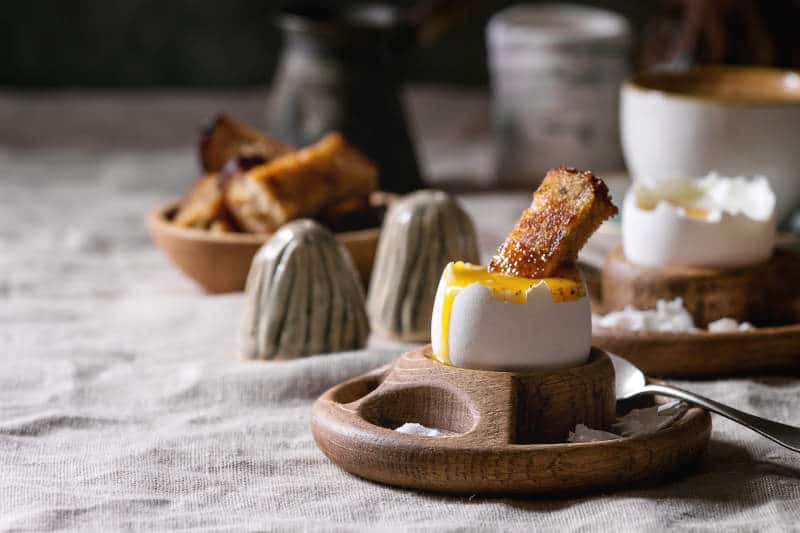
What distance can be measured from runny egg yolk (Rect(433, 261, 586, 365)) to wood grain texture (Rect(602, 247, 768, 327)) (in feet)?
0.61

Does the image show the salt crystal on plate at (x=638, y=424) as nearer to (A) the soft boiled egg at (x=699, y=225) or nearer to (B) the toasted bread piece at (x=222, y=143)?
(A) the soft boiled egg at (x=699, y=225)

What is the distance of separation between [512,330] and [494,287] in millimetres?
23

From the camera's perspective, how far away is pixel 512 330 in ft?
1.86

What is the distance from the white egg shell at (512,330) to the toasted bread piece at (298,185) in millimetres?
359

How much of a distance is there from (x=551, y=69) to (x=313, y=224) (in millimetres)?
645

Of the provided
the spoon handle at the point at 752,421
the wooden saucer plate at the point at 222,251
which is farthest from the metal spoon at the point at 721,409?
the wooden saucer plate at the point at 222,251

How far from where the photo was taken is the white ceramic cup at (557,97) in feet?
4.43

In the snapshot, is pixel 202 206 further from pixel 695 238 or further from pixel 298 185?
pixel 695 238

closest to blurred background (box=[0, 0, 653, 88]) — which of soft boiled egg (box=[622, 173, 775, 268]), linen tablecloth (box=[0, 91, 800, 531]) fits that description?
linen tablecloth (box=[0, 91, 800, 531])

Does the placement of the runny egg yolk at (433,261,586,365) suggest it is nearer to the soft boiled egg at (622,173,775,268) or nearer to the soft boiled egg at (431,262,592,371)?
the soft boiled egg at (431,262,592,371)

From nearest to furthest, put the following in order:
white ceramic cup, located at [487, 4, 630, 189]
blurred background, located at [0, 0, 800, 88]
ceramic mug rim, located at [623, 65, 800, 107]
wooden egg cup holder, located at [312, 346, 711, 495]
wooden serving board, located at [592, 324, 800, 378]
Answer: wooden egg cup holder, located at [312, 346, 711, 495]
wooden serving board, located at [592, 324, 800, 378]
ceramic mug rim, located at [623, 65, 800, 107]
white ceramic cup, located at [487, 4, 630, 189]
blurred background, located at [0, 0, 800, 88]

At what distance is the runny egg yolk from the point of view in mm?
569

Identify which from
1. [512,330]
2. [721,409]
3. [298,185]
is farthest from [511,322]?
[298,185]

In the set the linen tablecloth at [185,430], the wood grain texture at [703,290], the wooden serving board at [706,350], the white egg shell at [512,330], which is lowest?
the linen tablecloth at [185,430]
